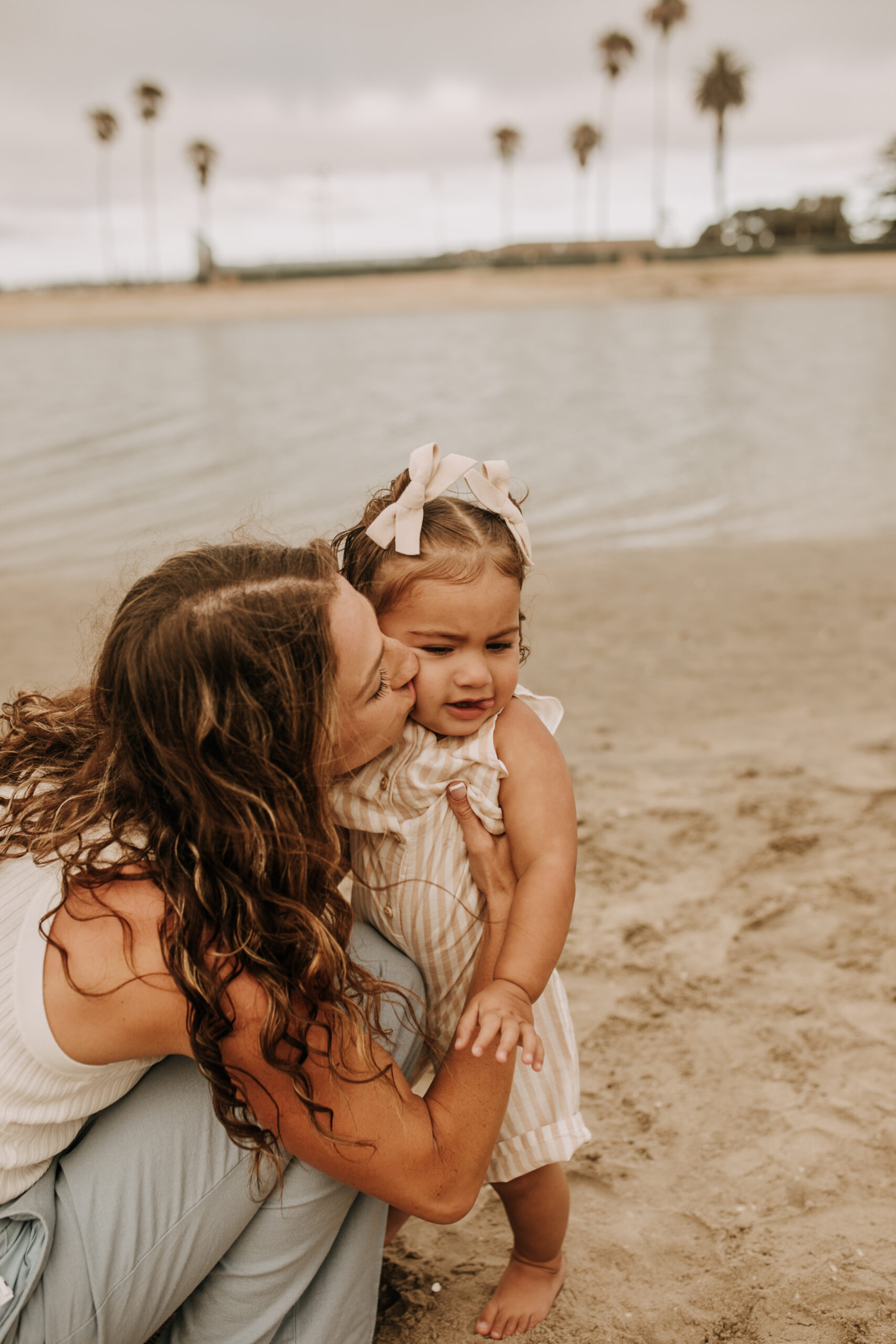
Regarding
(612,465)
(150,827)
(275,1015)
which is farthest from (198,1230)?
(612,465)

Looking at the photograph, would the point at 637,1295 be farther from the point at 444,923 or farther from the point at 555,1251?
the point at 444,923

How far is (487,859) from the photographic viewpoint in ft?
6.01

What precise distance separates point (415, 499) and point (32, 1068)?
1.11 metres

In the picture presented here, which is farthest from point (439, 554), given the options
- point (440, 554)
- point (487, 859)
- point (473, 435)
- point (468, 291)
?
point (468, 291)

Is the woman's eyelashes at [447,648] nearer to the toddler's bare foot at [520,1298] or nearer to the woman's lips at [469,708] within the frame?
the woman's lips at [469,708]

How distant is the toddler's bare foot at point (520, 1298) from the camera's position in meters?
1.93

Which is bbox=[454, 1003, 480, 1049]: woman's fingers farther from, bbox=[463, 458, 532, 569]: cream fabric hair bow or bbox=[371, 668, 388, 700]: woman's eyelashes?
bbox=[463, 458, 532, 569]: cream fabric hair bow

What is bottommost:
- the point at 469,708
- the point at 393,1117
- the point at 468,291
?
the point at 393,1117

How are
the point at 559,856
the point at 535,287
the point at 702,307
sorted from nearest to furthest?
the point at 559,856 → the point at 702,307 → the point at 535,287

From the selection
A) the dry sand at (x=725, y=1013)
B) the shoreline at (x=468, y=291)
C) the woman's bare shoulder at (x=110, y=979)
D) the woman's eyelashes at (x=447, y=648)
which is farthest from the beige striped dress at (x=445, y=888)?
the shoreline at (x=468, y=291)

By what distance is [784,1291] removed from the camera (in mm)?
1926

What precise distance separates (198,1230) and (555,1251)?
0.76m

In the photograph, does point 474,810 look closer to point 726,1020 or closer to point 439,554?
point 439,554

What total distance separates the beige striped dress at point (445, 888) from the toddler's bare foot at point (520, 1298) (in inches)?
8.6
